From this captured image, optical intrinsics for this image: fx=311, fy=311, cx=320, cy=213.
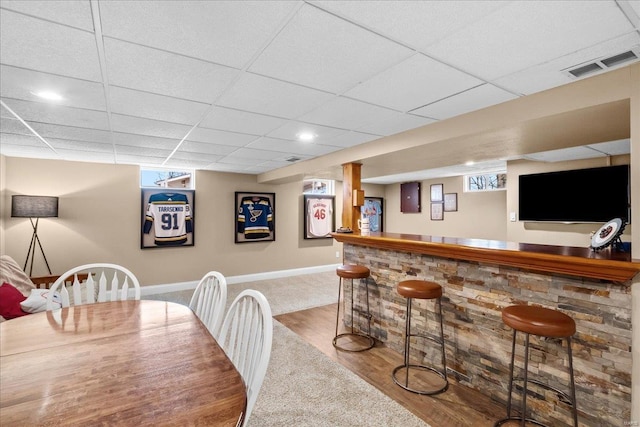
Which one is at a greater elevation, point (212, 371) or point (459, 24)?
point (459, 24)

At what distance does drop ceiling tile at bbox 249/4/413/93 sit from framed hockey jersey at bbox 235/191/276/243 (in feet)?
14.8

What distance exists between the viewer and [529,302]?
7.26 feet

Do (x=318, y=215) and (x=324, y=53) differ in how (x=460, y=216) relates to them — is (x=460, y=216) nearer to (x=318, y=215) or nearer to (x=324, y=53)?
(x=318, y=215)

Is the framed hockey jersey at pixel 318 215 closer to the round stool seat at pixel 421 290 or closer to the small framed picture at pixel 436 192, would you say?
the small framed picture at pixel 436 192

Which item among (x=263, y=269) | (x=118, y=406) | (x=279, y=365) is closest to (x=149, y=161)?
(x=263, y=269)

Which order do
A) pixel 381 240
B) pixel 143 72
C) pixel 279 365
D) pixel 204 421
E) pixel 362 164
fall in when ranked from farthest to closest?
pixel 362 164 < pixel 381 240 < pixel 279 365 < pixel 143 72 < pixel 204 421

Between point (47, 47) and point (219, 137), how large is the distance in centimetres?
186

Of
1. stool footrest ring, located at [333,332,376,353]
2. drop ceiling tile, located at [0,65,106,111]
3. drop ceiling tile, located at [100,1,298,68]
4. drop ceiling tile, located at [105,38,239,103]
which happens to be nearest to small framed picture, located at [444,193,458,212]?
stool footrest ring, located at [333,332,376,353]

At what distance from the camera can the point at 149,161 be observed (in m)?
4.95

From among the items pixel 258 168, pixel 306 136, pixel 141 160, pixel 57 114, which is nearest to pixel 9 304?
pixel 57 114

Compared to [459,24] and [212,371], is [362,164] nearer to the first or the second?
[459,24]

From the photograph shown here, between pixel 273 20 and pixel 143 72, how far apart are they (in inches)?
38.9

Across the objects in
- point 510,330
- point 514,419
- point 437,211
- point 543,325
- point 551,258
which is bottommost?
point 514,419

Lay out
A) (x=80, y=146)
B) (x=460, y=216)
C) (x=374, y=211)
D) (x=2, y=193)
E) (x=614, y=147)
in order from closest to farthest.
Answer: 1. (x=614, y=147)
2. (x=80, y=146)
3. (x=2, y=193)
4. (x=460, y=216)
5. (x=374, y=211)
